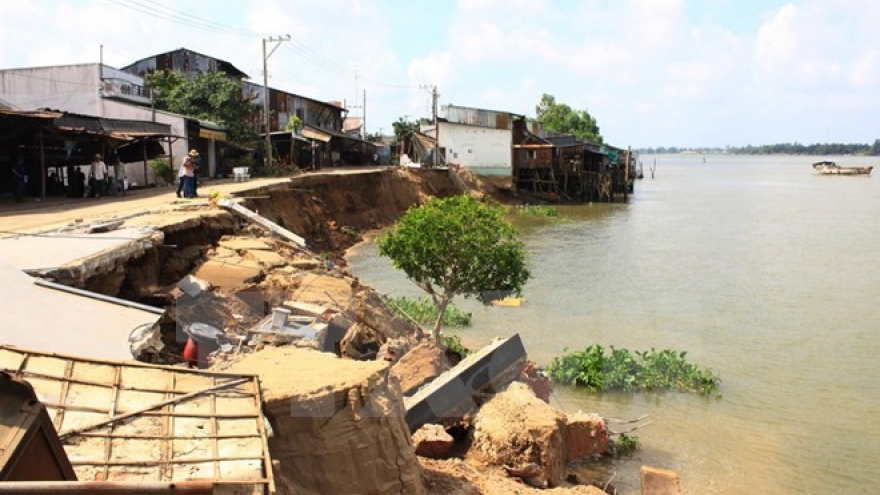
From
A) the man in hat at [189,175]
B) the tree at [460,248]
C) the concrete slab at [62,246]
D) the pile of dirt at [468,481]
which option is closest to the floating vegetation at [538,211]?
the man in hat at [189,175]

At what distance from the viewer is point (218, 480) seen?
3777 millimetres

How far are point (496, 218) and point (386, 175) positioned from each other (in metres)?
27.7

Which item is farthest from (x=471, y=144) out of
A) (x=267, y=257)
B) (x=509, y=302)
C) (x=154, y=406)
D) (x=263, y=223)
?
(x=154, y=406)

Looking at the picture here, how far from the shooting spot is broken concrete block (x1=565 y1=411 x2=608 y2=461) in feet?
29.3

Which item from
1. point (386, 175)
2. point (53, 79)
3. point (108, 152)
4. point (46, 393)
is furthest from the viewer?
point (386, 175)

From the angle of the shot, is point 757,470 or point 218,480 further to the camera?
point 757,470

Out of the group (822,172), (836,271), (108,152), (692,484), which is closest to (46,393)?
(692,484)

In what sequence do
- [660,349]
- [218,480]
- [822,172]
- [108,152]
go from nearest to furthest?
1. [218,480]
2. [660,349]
3. [108,152]
4. [822,172]

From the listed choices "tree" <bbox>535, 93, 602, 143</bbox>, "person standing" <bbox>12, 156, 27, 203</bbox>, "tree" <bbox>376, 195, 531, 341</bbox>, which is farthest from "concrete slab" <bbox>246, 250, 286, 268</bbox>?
"tree" <bbox>535, 93, 602, 143</bbox>

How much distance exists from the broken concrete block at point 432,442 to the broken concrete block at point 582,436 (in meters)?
1.96

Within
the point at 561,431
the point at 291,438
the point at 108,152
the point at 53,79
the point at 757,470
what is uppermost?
the point at 53,79

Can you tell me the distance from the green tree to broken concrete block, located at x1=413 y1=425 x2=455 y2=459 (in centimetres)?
2884

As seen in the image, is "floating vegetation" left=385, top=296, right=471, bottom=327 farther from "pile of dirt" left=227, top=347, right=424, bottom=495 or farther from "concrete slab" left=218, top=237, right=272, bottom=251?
"pile of dirt" left=227, top=347, right=424, bottom=495

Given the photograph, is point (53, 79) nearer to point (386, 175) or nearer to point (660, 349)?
point (386, 175)
